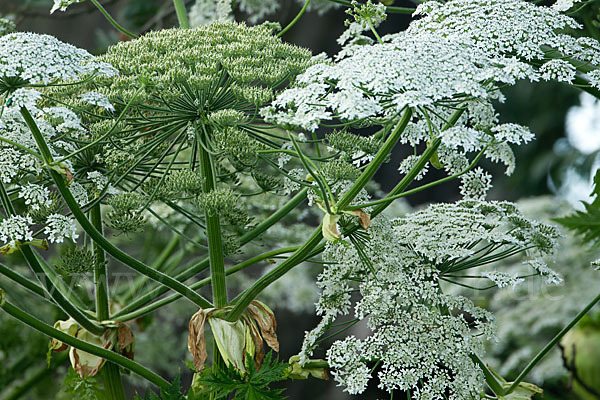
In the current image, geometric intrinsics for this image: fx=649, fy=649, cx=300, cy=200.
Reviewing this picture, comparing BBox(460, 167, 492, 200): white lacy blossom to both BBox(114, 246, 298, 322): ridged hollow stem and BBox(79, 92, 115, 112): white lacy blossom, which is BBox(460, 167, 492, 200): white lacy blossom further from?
BBox(79, 92, 115, 112): white lacy blossom

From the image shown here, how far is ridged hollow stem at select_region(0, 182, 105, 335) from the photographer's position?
682mm

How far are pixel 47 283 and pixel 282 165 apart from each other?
298 millimetres

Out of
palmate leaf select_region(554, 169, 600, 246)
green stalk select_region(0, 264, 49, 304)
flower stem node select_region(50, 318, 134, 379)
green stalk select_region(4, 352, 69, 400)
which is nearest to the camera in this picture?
palmate leaf select_region(554, 169, 600, 246)

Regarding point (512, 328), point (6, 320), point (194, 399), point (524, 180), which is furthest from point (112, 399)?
point (524, 180)

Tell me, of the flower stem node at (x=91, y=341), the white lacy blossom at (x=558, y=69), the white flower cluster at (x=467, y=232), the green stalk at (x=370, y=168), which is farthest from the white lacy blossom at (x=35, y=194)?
the white lacy blossom at (x=558, y=69)

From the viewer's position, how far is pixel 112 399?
822 millimetres

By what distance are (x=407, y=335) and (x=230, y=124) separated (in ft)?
1.02

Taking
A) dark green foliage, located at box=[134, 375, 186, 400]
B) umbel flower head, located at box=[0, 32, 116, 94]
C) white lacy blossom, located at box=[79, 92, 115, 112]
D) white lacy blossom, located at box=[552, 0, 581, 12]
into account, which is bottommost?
dark green foliage, located at box=[134, 375, 186, 400]

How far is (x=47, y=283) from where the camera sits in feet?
2.40

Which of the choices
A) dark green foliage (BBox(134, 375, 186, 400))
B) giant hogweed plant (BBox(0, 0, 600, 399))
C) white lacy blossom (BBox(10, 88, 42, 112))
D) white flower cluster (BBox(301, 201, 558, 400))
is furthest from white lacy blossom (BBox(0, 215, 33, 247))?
white flower cluster (BBox(301, 201, 558, 400))

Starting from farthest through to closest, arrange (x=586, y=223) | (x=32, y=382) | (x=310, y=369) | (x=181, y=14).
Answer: (x=32, y=382) → (x=181, y=14) → (x=310, y=369) → (x=586, y=223)

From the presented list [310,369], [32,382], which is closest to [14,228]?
[310,369]

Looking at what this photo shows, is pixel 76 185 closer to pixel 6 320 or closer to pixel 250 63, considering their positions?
pixel 250 63

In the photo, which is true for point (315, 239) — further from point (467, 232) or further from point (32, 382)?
point (32, 382)
